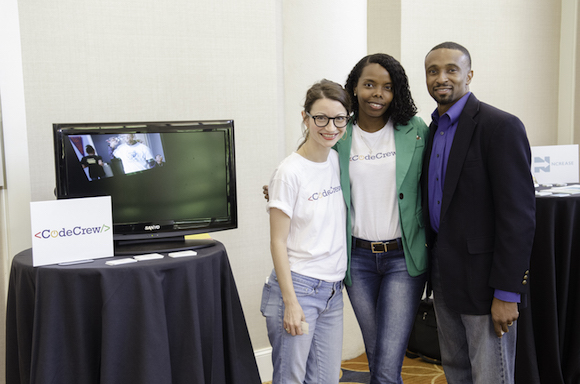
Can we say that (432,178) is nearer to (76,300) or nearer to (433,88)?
(433,88)

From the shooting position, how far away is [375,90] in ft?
5.98

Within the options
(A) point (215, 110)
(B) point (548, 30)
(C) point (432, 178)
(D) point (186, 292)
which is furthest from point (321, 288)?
(B) point (548, 30)

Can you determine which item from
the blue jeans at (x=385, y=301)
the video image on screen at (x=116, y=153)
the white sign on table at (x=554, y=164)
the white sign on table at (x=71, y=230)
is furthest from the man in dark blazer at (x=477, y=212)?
the white sign on table at (x=554, y=164)

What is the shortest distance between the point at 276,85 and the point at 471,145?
1.39m

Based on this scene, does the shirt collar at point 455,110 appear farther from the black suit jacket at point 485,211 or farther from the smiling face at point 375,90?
the smiling face at point 375,90

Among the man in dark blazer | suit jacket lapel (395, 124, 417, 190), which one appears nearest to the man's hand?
the man in dark blazer

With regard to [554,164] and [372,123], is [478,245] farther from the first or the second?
[554,164]

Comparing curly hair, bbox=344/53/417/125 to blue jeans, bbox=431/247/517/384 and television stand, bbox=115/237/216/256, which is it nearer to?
blue jeans, bbox=431/247/517/384

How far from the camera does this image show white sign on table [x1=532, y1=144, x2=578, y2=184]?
3168 mm

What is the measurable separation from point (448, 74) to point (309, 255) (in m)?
0.85

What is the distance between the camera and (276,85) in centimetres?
280

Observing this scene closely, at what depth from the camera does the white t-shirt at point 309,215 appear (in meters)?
1.63

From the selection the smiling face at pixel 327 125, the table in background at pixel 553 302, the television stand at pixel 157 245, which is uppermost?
the smiling face at pixel 327 125

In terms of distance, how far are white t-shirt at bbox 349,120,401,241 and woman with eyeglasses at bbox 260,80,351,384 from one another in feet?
0.43
